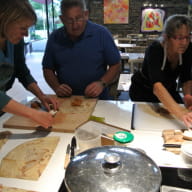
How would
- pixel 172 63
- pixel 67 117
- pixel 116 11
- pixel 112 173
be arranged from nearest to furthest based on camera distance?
pixel 112 173
pixel 67 117
pixel 172 63
pixel 116 11

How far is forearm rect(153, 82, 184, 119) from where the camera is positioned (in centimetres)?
130

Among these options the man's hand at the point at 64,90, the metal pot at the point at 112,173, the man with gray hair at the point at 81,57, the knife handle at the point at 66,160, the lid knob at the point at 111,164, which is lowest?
the knife handle at the point at 66,160

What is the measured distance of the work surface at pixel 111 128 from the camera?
2.70 ft

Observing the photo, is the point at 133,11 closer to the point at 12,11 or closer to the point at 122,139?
the point at 12,11

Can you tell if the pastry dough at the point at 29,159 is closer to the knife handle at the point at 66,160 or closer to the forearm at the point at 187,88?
the knife handle at the point at 66,160

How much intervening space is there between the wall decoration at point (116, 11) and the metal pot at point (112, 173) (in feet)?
28.3

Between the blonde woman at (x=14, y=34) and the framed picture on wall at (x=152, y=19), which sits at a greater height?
the framed picture on wall at (x=152, y=19)

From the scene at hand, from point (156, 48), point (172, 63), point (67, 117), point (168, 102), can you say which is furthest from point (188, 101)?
point (67, 117)

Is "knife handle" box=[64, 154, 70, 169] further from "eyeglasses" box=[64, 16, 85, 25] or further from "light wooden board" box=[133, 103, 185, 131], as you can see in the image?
"eyeglasses" box=[64, 16, 85, 25]

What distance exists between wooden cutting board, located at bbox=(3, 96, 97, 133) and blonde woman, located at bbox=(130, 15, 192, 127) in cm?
44

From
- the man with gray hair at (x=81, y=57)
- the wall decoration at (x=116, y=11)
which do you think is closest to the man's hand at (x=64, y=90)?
the man with gray hair at (x=81, y=57)

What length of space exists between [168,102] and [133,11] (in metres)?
8.08

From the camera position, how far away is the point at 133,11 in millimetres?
8711

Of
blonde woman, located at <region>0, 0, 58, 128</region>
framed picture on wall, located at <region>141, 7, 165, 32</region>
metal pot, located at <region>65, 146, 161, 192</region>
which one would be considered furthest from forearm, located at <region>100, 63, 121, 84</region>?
framed picture on wall, located at <region>141, 7, 165, 32</region>
